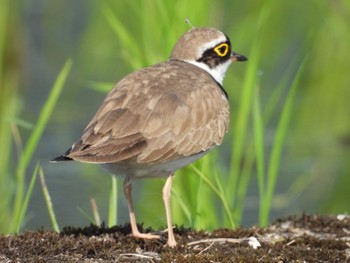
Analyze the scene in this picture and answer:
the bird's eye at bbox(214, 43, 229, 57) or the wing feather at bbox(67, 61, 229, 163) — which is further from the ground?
the bird's eye at bbox(214, 43, 229, 57)

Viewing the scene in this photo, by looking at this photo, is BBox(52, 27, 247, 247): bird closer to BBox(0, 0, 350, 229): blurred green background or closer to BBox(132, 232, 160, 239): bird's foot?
BBox(132, 232, 160, 239): bird's foot

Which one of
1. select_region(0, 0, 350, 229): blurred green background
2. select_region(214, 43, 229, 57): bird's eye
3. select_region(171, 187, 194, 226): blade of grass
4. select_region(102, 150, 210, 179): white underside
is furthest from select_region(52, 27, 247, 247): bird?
select_region(0, 0, 350, 229): blurred green background

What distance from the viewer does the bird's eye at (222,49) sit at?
765cm

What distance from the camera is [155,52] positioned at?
906cm

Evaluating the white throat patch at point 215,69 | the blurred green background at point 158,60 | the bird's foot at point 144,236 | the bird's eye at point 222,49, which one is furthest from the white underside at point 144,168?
the blurred green background at point 158,60

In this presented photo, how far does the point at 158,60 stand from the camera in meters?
8.62

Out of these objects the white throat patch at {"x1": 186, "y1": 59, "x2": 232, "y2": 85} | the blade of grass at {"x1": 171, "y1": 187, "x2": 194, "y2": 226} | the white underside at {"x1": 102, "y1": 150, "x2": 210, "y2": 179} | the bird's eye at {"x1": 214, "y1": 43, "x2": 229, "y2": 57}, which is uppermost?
the bird's eye at {"x1": 214, "y1": 43, "x2": 229, "y2": 57}

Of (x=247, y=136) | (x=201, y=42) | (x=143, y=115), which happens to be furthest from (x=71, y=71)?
(x=143, y=115)

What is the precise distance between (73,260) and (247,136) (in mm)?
5932

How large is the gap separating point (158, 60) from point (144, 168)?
2.12m

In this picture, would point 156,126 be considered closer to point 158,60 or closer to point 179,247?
point 179,247

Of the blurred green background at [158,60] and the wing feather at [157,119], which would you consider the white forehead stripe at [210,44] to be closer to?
the wing feather at [157,119]

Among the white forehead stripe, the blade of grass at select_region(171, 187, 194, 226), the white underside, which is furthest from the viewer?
the blade of grass at select_region(171, 187, 194, 226)

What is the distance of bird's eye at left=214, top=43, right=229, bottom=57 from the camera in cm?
765
